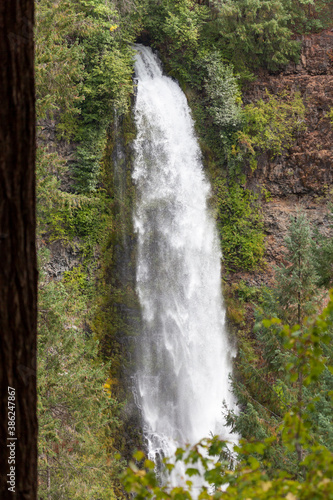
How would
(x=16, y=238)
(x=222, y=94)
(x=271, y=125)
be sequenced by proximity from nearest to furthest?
(x=16, y=238) < (x=222, y=94) < (x=271, y=125)

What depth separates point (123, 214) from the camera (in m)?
12.8

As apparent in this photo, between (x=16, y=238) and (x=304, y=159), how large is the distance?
13.6 metres

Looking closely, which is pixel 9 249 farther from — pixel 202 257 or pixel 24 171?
pixel 202 257

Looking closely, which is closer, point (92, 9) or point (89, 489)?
point (89, 489)

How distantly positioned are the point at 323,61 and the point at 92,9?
739 centimetres

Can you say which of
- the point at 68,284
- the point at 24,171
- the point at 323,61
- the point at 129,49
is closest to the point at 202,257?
the point at 68,284

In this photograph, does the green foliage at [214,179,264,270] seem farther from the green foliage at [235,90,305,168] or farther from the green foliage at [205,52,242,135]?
the green foliage at [205,52,242,135]

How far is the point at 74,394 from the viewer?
7.81 meters

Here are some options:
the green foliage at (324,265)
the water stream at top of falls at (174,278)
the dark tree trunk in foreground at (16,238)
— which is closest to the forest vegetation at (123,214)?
the green foliage at (324,265)

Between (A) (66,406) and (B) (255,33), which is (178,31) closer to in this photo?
(B) (255,33)

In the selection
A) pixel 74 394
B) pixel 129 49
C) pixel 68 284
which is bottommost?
pixel 74 394

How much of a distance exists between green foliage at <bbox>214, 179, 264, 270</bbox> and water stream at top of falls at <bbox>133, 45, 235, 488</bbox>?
0.41 meters

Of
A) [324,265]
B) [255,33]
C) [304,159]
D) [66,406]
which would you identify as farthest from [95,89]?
[66,406]

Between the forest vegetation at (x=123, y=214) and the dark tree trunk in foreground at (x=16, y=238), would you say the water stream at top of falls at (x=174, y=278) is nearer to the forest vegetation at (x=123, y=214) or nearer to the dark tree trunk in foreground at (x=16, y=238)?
the forest vegetation at (x=123, y=214)
